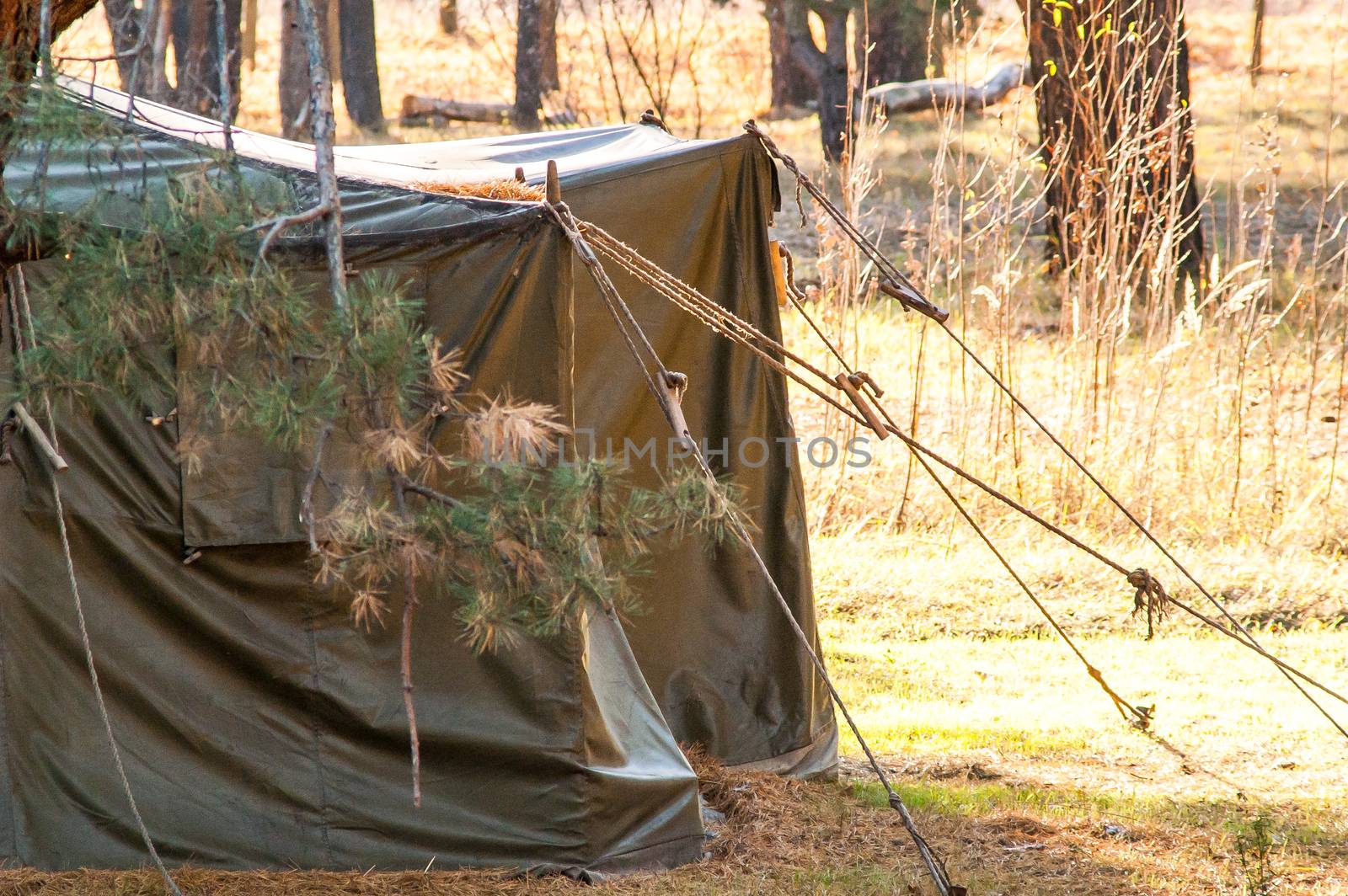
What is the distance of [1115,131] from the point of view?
7.21m

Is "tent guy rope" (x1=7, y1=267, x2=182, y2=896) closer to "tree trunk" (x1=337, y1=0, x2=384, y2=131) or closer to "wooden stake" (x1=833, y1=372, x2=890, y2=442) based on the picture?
"wooden stake" (x1=833, y1=372, x2=890, y2=442)

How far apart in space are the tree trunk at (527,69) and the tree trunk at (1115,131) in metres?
5.79

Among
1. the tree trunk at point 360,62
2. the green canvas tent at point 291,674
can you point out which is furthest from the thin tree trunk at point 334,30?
the green canvas tent at point 291,674

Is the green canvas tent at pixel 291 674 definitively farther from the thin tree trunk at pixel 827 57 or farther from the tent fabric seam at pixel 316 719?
the thin tree trunk at pixel 827 57

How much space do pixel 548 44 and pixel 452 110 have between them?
1.30 meters

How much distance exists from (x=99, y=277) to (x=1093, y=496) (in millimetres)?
4835

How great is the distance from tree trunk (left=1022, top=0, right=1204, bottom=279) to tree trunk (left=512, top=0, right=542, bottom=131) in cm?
579

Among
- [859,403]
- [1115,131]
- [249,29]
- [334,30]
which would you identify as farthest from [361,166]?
[334,30]

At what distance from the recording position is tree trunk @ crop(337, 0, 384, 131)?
Answer: 1498cm

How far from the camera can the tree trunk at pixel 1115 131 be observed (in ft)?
17.9

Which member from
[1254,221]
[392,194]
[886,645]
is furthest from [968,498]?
[1254,221]

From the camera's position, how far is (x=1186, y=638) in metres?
5.14

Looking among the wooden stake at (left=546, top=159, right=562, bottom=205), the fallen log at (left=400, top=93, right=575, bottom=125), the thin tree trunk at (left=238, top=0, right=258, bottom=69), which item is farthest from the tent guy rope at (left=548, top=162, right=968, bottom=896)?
the thin tree trunk at (left=238, top=0, right=258, bottom=69)

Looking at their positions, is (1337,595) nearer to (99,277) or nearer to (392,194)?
(392,194)
